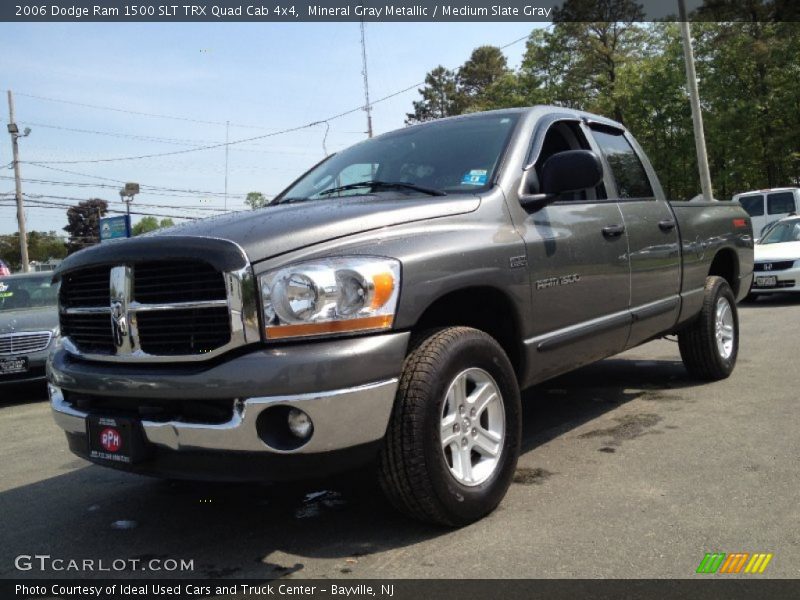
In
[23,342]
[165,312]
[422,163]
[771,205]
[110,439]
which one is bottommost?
[23,342]

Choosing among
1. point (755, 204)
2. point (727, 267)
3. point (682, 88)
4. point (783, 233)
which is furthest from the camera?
point (682, 88)

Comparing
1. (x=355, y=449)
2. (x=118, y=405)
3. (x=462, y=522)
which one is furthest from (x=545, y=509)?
(x=118, y=405)

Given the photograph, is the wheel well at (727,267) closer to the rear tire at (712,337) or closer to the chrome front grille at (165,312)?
the rear tire at (712,337)

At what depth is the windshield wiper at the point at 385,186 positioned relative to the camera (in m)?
3.53

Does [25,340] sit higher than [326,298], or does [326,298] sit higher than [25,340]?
[326,298]

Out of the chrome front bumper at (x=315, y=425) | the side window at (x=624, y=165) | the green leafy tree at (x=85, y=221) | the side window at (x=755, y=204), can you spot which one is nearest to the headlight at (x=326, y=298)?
the chrome front bumper at (x=315, y=425)

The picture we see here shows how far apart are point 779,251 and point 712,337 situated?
7.52 metres

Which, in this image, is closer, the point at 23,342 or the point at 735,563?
the point at 735,563

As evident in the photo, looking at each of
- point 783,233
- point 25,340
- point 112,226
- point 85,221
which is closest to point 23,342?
point 25,340

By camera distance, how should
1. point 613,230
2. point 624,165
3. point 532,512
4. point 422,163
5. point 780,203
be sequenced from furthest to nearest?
point 780,203 < point 624,165 < point 613,230 < point 422,163 < point 532,512

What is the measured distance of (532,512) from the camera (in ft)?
10.3

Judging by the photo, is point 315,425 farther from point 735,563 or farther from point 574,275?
point 574,275

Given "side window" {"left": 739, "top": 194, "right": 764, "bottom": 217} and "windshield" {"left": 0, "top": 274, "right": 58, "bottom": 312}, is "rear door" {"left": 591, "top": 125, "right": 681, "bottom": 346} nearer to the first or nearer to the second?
"windshield" {"left": 0, "top": 274, "right": 58, "bottom": 312}

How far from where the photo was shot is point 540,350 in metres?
3.54
